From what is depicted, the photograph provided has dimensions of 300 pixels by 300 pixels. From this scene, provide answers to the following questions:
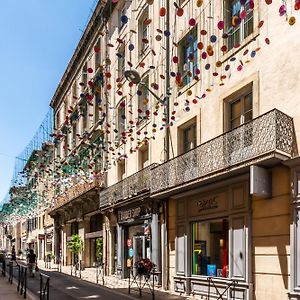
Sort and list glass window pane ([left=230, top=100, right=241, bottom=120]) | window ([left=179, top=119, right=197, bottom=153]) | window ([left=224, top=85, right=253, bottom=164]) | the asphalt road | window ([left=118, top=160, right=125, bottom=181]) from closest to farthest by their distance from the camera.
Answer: window ([left=224, top=85, right=253, bottom=164]) < glass window pane ([left=230, top=100, right=241, bottom=120]) < the asphalt road < window ([left=179, top=119, right=197, bottom=153]) < window ([left=118, top=160, right=125, bottom=181])

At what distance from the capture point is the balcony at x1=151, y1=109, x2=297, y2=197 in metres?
12.1

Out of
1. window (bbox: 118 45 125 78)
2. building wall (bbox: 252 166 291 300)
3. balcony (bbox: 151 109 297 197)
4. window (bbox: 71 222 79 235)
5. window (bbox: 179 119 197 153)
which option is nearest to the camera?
balcony (bbox: 151 109 297 197)

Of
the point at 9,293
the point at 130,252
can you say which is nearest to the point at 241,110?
the point at 9,293

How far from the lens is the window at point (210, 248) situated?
15.7 meters

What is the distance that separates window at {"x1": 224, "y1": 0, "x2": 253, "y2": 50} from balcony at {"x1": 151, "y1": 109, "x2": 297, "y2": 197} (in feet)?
10.4

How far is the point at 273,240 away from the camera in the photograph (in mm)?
12766

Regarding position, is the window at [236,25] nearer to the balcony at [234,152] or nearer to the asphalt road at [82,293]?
the balcony at [234,152]

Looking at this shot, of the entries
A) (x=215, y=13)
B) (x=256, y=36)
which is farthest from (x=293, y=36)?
(x=215, y=13)

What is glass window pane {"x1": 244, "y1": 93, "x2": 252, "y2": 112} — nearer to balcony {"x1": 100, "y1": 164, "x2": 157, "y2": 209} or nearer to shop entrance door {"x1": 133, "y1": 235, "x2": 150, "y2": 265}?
balcony {"x1": 100, "y1": 164, "x2": 157, "y2": 209}

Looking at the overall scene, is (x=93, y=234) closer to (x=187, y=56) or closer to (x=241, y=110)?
(x=187, y=56)

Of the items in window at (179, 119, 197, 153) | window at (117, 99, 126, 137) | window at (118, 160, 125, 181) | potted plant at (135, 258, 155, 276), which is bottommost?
potted plant at (135, 258, 155, 276)

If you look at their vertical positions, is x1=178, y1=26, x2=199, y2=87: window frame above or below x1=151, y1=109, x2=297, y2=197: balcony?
above

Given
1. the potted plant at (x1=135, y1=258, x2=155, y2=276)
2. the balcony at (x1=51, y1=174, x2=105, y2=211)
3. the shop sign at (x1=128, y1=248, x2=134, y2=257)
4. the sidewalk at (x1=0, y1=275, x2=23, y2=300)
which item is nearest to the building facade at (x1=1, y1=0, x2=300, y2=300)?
the shop sign at (x1=128, y1=248, x2=134, y2=257)

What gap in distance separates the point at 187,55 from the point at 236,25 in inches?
172
